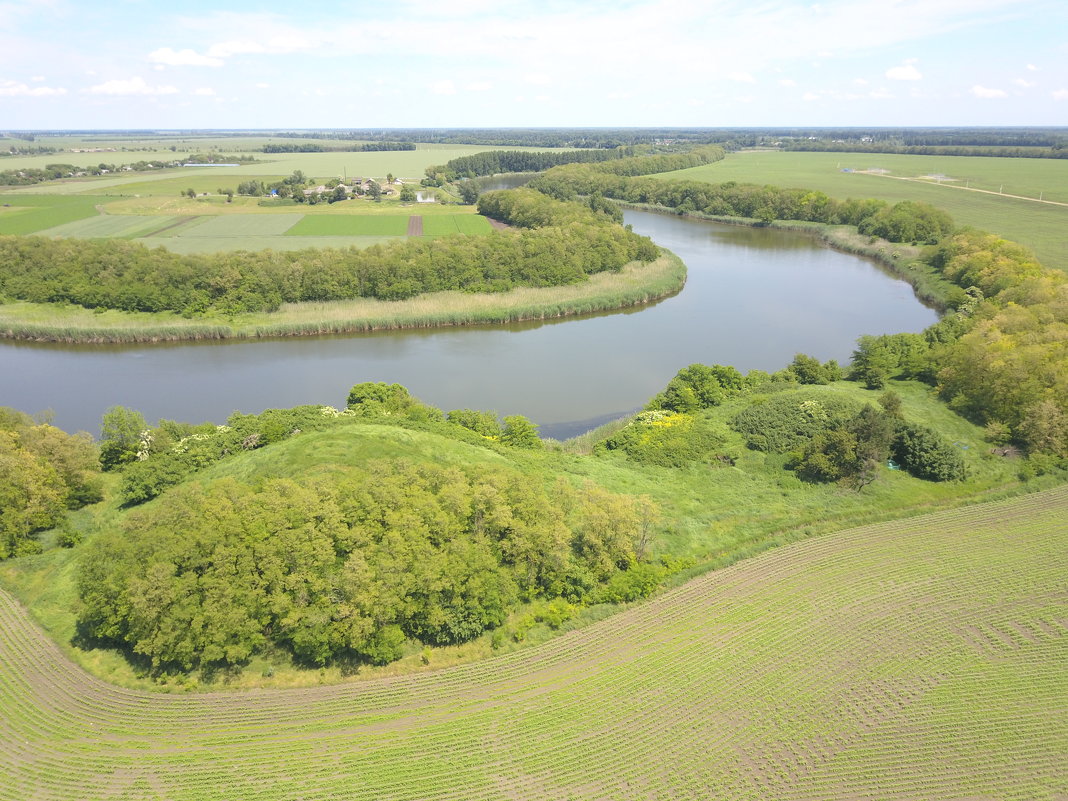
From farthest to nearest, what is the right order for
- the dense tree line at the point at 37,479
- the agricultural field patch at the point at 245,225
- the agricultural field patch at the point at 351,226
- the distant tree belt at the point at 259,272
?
the agricultural field patch at the point at 351,226, the agricultural field patch at the point at 245,225, the distant tree belt at the point at 259,272, the dense tree line at the point at 37,479

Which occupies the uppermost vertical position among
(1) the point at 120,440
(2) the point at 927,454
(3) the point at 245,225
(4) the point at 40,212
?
(4) the point at 40,212

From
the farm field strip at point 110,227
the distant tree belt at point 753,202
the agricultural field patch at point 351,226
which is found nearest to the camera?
the farm field strip at point 110,227

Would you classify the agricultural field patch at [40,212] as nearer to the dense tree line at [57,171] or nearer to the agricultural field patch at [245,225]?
the agricultural field patch at [245,225]

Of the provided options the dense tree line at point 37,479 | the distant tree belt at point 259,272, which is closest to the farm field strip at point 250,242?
the distant tree belt at point 259,272

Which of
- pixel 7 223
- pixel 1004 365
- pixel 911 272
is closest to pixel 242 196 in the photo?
pixel 7 223

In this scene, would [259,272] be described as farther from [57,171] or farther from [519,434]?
[57,171]

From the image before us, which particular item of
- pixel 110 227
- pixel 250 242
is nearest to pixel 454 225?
pixel 250 242

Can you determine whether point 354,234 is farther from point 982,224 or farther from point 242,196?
point 982,224

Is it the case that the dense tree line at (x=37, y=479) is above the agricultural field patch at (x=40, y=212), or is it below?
below
